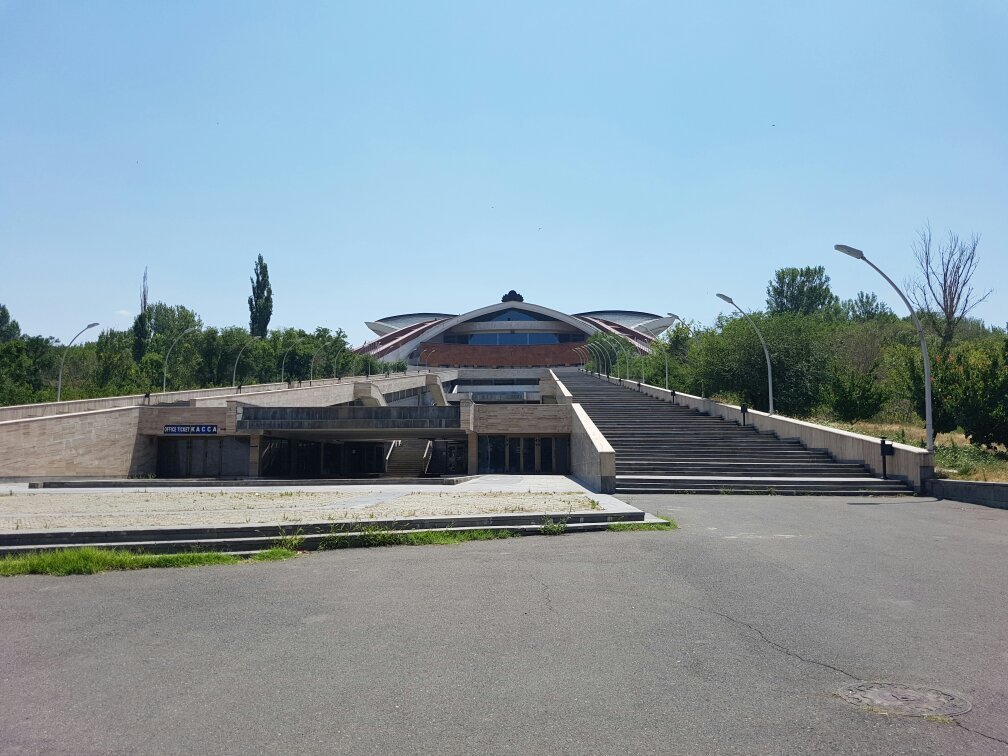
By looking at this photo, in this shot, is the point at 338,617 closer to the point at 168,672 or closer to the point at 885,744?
the point at 168,672

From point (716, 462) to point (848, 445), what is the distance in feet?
10.9

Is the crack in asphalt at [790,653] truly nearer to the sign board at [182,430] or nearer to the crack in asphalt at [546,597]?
the crack in asphalt at [546,597]

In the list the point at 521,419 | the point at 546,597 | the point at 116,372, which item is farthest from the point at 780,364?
the point at 116,372

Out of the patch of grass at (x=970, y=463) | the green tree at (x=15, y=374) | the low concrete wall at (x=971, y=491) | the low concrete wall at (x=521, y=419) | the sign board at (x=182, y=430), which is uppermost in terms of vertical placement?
the green tree at (x=15, y=374)

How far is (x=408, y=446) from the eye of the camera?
41844 millimetres

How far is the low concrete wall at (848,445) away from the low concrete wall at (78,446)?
68.7 feet

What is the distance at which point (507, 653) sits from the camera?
482 cm

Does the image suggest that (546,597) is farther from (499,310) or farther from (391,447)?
(499,310)

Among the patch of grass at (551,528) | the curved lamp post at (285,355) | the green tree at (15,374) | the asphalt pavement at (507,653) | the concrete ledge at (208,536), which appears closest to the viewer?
the asphalt pavement at (507,653)

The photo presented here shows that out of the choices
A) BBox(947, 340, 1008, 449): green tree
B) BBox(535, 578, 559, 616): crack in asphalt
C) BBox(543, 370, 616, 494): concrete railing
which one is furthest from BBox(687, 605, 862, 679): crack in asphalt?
BBox(947, 340, 1008, 449): green tree

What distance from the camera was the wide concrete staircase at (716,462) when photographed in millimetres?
17062

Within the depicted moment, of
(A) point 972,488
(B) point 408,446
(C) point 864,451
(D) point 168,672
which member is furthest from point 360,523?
(B) point 408,446

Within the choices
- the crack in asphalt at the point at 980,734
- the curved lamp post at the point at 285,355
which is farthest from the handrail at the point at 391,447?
the crack in asphalt at the point at 980,734

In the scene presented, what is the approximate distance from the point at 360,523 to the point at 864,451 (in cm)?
1415
